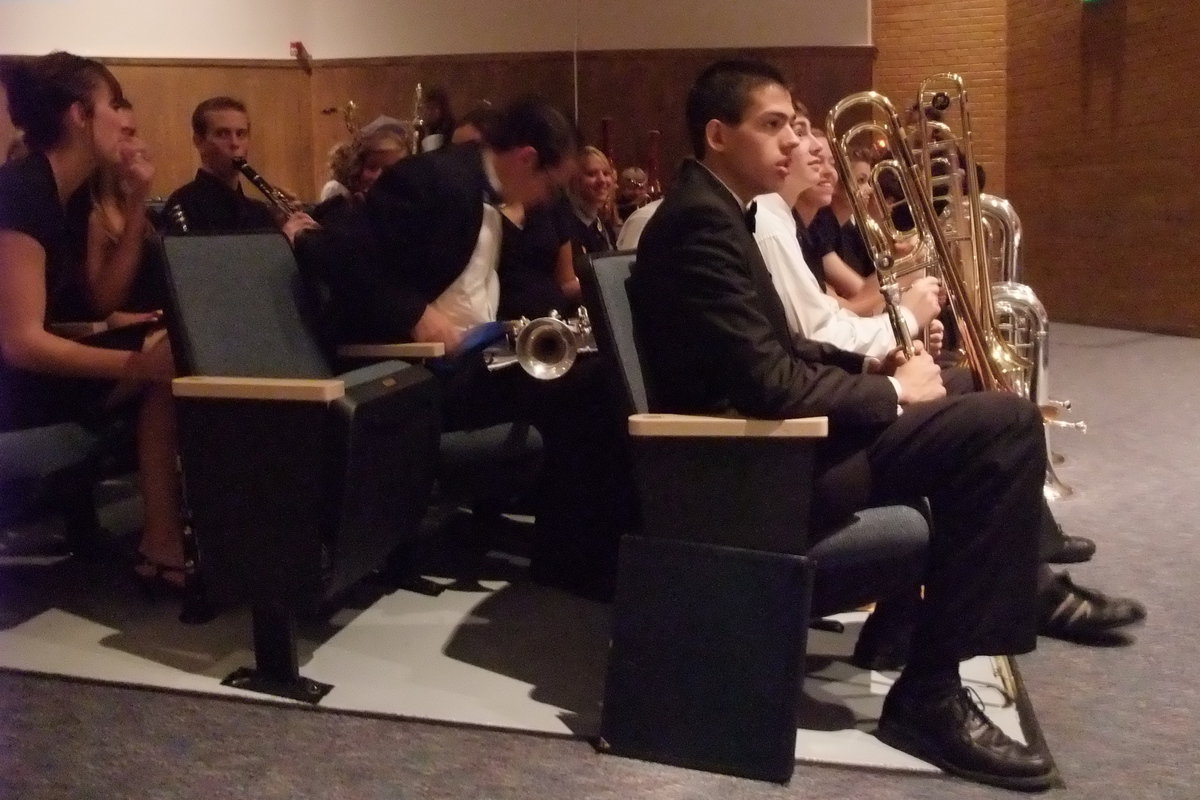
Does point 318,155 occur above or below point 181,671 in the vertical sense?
above

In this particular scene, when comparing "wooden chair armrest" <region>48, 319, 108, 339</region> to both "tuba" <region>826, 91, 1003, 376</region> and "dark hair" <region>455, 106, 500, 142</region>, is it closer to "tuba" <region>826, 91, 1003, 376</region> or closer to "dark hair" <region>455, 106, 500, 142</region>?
"dark hair" <region>455, 106, 500, 142</region>

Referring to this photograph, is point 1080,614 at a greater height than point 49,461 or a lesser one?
lesser

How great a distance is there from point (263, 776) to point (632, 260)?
3.65 feet

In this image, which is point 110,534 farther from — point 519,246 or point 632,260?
point 632,260

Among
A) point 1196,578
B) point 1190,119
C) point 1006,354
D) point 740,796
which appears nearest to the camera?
point 740,796

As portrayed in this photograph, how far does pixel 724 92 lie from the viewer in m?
1.91

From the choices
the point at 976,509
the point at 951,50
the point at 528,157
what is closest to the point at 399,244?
the point at 528,157

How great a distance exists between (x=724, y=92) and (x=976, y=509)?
0.83 metres

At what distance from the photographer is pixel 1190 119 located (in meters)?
6.76

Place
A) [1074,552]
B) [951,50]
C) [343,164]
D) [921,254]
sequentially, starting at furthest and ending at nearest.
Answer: [951,50], [343,164], [1074,552], [921,254]

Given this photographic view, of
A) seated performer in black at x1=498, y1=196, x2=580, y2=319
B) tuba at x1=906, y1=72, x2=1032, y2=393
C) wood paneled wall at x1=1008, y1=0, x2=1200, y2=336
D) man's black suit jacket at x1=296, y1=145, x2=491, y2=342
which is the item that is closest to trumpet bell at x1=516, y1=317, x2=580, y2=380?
man's black suit jacket at x1=296, y1=145, x2=491, y2=342

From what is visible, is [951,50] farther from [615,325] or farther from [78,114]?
[615,325]

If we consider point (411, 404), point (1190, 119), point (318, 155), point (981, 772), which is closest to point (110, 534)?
point (411, 404)

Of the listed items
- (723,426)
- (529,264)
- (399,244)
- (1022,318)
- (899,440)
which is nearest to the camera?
(723,426)
